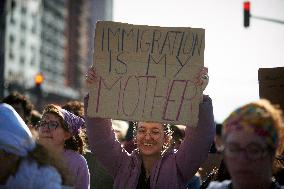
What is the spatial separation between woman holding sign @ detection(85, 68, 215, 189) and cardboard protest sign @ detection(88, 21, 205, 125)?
0.37ft

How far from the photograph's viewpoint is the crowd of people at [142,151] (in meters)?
2.50

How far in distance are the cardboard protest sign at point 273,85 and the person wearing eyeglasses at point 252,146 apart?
148 centimetres

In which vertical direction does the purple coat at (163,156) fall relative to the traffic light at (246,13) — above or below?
below

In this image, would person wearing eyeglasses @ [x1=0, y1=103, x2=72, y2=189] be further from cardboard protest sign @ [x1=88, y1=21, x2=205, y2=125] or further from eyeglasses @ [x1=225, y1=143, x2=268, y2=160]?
cardboard protest sign @ [x1=88, y1=21, x2=205, y2=125]

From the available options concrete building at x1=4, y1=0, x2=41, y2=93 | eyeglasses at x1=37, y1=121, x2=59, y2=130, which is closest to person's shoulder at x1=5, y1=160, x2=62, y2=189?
eyeglasses at x1=37, y1=121, x2=59, y2=130

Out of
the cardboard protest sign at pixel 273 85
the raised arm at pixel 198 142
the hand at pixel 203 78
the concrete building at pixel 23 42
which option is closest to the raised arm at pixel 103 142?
the raised arm at pixel 198 142

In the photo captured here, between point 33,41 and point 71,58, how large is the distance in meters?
24.3

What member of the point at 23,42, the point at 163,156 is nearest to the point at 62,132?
the point at 163,156

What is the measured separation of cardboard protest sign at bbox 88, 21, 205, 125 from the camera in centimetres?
387

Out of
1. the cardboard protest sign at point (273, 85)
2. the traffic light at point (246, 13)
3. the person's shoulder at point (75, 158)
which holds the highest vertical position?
the traffic light at point (246, 13)

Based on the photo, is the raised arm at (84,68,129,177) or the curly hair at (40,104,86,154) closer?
the raised arm at (84,68,129,177)

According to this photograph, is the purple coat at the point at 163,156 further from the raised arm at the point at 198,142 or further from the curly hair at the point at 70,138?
the curly hair at the point at 70,138

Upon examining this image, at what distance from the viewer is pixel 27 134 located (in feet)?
9.08

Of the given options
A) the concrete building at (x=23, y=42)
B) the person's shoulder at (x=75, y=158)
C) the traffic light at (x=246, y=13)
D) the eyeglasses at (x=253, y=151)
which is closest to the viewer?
the eyeglasses at (x=253, y=151)
